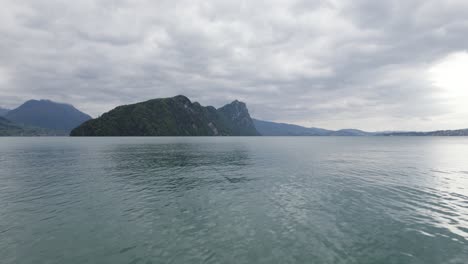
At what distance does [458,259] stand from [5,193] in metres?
52.8

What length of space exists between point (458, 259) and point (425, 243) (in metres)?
2.36

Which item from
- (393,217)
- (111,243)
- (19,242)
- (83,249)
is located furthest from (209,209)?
(393,217)

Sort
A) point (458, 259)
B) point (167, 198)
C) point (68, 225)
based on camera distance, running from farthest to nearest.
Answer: point (167, 198), point (68, 225), point (458, 259)

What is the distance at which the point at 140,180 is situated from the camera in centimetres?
4253

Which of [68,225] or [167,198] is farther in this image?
[167,198]

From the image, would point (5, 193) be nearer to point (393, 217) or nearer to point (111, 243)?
point (111, 243)

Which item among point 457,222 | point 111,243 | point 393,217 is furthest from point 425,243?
point 111,243

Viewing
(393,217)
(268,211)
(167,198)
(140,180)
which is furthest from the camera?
(140,180)

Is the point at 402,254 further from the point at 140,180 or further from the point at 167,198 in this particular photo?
the point at 140,180

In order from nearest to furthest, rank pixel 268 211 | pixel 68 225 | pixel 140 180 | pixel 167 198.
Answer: pixel 68 225 → pixel 268 211 → pixel 167 198 → pixel 140 180

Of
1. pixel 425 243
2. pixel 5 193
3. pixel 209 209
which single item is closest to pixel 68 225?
pixel 209 209

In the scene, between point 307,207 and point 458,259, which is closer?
point 458,259

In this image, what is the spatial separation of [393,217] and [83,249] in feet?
99.4

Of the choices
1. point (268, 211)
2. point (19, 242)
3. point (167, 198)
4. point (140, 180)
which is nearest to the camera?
point (19, 242)
